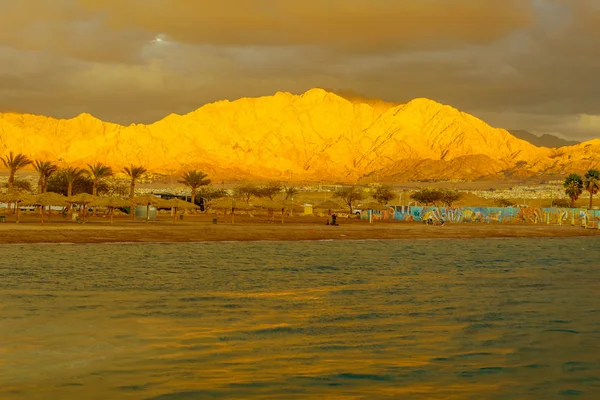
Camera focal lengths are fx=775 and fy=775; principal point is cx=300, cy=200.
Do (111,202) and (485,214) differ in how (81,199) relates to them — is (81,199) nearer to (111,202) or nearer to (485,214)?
(111,202)

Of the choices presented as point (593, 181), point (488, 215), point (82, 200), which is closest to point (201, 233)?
point (82, 200)

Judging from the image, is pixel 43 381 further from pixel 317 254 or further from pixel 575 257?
pixel 575 257

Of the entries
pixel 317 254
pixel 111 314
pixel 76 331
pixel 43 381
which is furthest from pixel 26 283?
pixel 317 254

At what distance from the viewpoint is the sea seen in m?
12.8

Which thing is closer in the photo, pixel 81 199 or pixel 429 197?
pixel 81 199

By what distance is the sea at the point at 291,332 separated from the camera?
12781 millimetres

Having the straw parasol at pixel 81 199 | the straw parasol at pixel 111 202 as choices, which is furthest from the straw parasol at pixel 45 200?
the straw parasol at pixel 111 202

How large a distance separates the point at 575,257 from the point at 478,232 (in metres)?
31.2

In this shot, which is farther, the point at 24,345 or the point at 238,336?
the point at 238,336

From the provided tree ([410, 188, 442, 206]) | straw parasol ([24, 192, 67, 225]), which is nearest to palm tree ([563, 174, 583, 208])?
tree ([410, 188, 442, 206])

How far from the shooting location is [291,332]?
18.2 m

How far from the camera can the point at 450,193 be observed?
140 meters

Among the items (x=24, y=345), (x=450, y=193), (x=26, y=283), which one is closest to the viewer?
(x=24, y=345)

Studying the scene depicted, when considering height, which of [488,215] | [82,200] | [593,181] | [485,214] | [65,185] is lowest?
[488,215]
